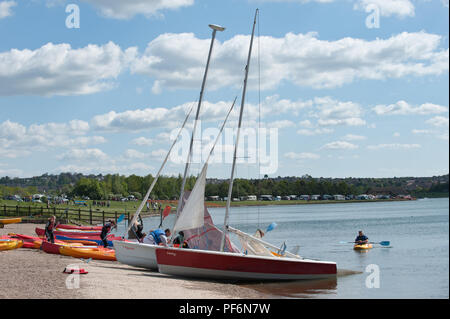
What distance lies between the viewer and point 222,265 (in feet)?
62.7

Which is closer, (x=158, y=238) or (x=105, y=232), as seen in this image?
(x=158, y=238)

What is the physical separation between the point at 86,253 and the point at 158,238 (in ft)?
13.8

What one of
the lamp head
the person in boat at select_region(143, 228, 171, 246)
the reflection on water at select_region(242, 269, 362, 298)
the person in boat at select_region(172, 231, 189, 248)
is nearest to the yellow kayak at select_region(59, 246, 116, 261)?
the person in boat at select_region(143, 228, 171, 246)

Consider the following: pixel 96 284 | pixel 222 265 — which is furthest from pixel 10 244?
pixel 222 265

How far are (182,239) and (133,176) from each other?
482 feet

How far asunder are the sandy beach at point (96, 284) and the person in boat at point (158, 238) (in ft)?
3.67

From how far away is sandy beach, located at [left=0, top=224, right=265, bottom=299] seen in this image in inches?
552

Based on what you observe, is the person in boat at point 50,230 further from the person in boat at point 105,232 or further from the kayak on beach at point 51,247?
the person in boat at point 105,232

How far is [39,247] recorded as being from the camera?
2497 centimetres

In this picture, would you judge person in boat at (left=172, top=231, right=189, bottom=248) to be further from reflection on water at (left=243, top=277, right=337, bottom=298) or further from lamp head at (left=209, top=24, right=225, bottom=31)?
lamp head at (left=209, top=24, right=225, bottom=31)

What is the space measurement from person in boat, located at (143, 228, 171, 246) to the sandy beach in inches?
44.0

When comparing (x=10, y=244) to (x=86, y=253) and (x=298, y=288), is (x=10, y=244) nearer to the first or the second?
(x=86, y=253)

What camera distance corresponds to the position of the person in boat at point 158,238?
19.7 meters
